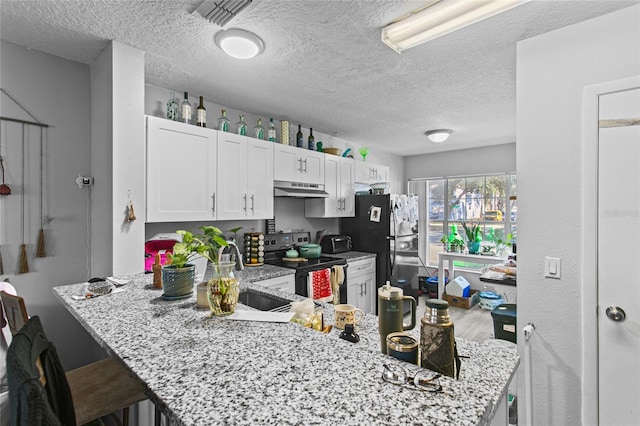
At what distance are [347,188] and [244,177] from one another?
168cm

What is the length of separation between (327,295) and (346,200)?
1.42 m

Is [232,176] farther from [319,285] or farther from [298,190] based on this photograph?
[319,285]

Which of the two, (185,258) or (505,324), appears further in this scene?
(505,324)

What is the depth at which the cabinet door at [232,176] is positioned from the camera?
2861 millimetres

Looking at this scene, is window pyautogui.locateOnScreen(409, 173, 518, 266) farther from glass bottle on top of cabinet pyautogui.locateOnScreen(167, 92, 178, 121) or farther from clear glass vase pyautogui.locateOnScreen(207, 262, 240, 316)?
clear glass vase pyautogui.locateOnScreen(207, 262, 240, 316)

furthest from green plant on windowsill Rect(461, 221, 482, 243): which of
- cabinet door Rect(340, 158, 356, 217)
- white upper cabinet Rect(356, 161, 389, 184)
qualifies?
cabinet door Rect(340, 158, 356, 217)

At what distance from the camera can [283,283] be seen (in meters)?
3.01

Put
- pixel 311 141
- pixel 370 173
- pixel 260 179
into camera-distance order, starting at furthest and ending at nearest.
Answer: pixel 370 173, pixel 311 141, pixel 260 179

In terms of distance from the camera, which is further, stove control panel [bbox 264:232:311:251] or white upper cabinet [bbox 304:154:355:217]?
white upper cabinet [bbox 304:154:355:217]

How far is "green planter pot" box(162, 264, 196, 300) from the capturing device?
159 centimetres

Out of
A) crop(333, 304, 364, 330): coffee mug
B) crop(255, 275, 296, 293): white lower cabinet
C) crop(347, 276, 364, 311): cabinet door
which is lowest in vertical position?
crop(347, 276, 364, 311): cabinet door

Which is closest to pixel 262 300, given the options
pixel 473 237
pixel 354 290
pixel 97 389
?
pixel 97 389

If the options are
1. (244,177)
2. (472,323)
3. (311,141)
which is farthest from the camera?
(472,323)

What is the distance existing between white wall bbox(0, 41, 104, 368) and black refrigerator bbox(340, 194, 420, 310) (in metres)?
3.12
